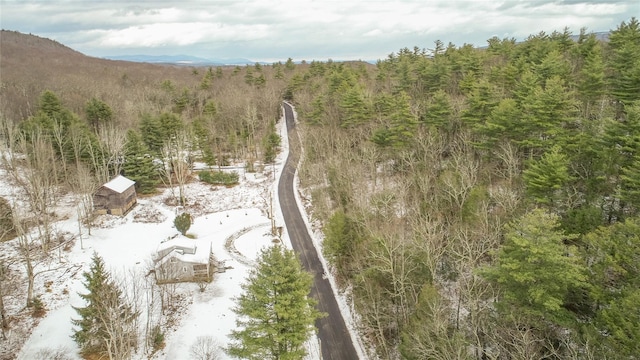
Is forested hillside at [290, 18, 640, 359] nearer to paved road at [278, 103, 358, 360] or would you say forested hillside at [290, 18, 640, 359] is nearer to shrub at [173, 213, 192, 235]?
paved road at [278, 103, 358, 360]

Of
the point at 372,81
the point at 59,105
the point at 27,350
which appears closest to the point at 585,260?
the point at 27,350

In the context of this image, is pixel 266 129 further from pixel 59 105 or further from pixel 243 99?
pixel 59 105

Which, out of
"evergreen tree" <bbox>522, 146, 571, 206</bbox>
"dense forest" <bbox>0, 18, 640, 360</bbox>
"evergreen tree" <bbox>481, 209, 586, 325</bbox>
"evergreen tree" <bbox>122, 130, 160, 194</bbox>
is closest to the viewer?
"evergreen tree" <bbox>481, 209, 586, 325</bbox>

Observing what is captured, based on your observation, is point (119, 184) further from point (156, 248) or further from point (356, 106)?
point (356, 106)

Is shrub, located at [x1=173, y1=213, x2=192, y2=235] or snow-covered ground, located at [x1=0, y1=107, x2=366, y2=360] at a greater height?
shrub, located at [x1=173, y1=213, x2=192, y2=235]

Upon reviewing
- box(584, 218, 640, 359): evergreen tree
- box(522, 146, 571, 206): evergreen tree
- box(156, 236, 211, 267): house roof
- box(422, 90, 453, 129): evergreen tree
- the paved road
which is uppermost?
box(422, 90, 453, 129): evergreen tree

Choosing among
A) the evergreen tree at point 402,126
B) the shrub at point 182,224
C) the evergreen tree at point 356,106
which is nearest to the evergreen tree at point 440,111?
the evergreen tree at point 402,126

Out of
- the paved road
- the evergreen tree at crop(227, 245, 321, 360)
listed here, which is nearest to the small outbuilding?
the paved road

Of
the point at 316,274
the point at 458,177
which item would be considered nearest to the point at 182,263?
the point at 316,274
